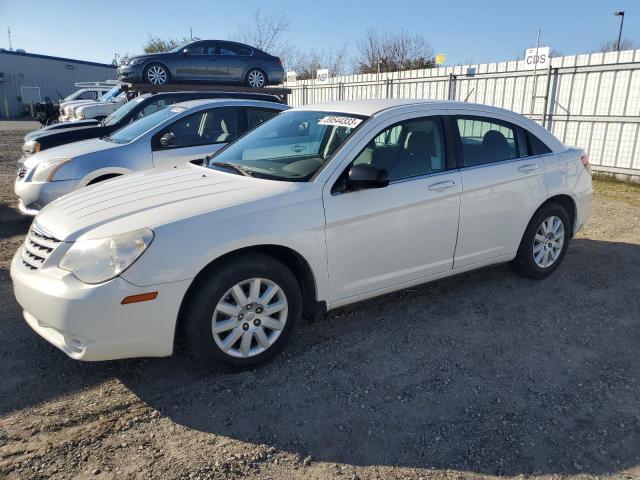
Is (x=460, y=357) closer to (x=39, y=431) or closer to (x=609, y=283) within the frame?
(x=609, y=283)

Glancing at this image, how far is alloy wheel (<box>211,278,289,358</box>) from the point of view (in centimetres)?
316

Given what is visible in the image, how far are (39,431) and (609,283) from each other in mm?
4919

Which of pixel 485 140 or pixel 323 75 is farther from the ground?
pixel 323 75

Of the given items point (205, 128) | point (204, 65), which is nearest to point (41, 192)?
point (205, 128)

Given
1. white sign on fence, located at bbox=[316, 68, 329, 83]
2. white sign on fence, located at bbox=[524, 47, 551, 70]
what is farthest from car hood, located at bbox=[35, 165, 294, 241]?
white sign on fence, located at bbox=[316, 68, 329, 83]

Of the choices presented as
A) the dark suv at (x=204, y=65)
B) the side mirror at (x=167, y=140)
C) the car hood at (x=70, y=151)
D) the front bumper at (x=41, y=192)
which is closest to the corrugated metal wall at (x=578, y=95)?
the dark suv at (x=204, y=65)

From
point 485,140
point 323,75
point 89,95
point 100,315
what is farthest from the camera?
point 89,95

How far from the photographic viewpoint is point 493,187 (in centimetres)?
427

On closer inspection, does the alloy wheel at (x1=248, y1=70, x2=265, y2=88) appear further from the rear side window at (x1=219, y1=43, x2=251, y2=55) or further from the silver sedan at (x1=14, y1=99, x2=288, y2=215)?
the silver sedan at (x1=14, y1=99, x2=288, y2=215)

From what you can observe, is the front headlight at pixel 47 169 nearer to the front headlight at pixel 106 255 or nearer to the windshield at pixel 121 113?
the windshield at pixel 121 113

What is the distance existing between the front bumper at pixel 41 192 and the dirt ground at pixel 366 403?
216 cm

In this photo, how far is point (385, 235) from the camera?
3678 mm

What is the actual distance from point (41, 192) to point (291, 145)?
12.1ft

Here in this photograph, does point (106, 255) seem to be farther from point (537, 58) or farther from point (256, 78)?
point (537, 58)
